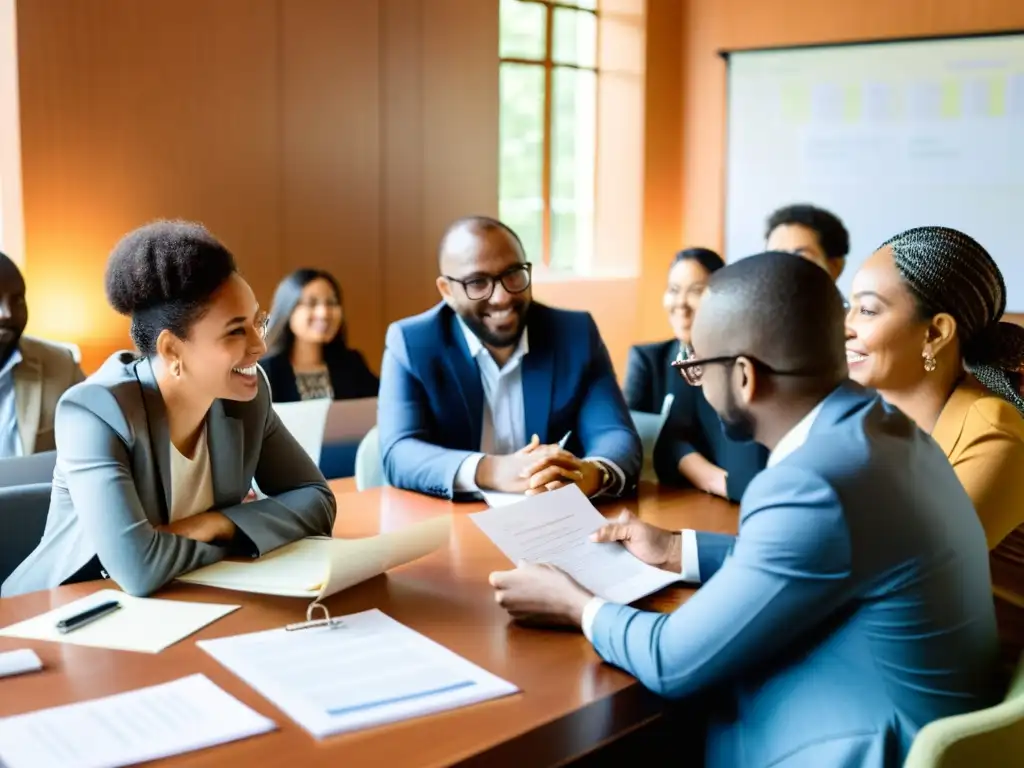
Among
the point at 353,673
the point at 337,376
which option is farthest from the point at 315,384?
the point at 353,673

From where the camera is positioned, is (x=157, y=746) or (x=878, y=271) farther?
(x=878, y=271)

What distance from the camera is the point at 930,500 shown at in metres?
1.53

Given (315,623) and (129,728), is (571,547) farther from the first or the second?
(129,728)

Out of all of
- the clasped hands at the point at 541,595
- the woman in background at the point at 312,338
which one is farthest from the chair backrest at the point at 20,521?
the woman in background at the point at 312,338

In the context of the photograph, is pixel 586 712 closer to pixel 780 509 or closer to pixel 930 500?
pixel 780 509

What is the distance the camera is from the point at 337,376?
5.05 meters

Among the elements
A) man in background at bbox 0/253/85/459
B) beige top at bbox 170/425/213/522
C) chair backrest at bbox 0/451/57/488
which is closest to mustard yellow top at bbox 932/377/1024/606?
beige top at bbox 170/425/213/522

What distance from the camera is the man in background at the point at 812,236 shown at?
432cm

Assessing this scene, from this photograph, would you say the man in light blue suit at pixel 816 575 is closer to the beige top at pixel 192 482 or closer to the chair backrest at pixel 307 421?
the beige top at pixel 192 482

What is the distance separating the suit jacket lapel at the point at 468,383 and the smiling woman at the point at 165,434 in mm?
855

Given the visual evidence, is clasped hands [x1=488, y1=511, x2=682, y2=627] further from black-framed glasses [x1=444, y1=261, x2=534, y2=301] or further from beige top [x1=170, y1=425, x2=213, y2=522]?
black-framed glasses [x1=444, y1=261, x2=534, y2=301]

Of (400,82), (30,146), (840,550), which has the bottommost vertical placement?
(840,550)

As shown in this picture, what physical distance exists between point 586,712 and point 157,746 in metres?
0.56

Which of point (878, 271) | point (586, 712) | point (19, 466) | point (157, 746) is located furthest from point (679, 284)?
point (157, 746)
